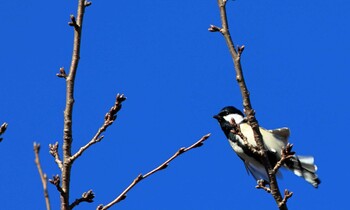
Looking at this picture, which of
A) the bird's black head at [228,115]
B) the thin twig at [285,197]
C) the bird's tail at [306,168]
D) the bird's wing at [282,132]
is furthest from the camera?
the bird's black head at [228,115]

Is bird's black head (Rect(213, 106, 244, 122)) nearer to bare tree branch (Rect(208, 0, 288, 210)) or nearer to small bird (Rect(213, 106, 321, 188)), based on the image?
small bird (Rect(213, 106, 321, 188))

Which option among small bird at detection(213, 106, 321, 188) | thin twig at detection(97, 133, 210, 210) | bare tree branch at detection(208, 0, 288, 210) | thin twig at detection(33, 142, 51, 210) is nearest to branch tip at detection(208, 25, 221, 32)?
bare tree branch at detection(208, 0, 288, 210)

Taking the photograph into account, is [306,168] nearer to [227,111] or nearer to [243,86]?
[227,111]

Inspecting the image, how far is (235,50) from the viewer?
348 cm

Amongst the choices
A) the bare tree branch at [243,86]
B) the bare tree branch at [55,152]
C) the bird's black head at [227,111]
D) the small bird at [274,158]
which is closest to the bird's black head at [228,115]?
the bird's black head at [227,111]

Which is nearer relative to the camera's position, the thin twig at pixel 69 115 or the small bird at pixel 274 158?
the thin twig at pixel 69 115

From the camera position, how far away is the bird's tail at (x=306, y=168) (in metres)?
6.42

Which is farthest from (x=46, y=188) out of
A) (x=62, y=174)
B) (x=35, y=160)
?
(x=62, y=174)

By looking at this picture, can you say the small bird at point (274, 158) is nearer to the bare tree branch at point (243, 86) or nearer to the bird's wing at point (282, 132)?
the bird's wing at point (282, 132)

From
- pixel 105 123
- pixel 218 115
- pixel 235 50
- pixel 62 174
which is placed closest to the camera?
pixel 62 174

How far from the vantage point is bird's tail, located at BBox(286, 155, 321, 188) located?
642cm

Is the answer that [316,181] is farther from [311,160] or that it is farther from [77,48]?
[77,48]

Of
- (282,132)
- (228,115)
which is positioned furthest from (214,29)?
(228,115)

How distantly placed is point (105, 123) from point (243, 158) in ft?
12.0
